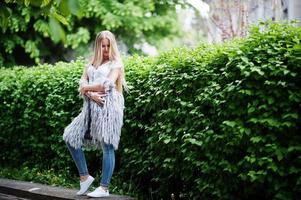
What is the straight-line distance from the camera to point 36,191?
7.26 meters

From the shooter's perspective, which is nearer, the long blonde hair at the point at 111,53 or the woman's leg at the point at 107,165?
the woman's leg at the point at 107,165

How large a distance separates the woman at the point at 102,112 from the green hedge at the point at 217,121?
454 millimetres

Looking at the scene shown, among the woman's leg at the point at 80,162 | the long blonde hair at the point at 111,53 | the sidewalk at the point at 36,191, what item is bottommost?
the sidewalk at the point at 36,191

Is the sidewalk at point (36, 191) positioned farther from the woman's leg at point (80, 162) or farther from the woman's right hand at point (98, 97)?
the woman's right hand at point (98, 97)

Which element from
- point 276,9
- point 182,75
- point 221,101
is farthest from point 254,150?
point 276,9

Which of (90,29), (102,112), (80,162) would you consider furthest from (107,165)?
(90,29)

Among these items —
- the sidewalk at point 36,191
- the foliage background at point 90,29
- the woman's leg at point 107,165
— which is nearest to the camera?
the woman's leg at point 107,165

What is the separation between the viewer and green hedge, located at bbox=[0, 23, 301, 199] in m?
4.63

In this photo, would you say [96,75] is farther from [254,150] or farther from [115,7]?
[115,7]

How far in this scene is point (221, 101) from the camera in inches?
201

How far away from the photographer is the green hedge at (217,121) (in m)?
4.63

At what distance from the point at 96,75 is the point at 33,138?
10.7ft

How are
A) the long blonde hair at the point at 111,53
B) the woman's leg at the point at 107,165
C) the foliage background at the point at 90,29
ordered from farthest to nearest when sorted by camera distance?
the foliage background at the point at 90,29 < the long blonde hair at the point at 111,53 < the woman's leg at the point at 107,165

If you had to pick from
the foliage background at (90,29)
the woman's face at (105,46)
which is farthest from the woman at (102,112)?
the foliage background at (90,29)
